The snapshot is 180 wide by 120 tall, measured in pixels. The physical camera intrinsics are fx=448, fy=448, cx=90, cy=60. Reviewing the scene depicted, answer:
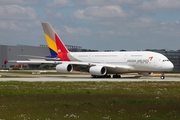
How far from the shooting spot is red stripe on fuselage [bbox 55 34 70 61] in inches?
2758

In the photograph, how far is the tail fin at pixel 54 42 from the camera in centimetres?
7019

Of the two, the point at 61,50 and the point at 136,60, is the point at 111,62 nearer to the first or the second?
the point at 136,60

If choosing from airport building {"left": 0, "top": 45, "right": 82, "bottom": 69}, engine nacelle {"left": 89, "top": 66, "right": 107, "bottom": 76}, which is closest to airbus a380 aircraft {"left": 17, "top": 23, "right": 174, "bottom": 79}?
engine nacelle {"left": 89, "top": 66, "right": 107, "bottom": 76}

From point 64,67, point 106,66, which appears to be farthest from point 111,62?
point 64,67

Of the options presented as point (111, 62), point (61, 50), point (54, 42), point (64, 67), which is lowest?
point (64, 67)

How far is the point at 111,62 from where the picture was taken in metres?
65.8

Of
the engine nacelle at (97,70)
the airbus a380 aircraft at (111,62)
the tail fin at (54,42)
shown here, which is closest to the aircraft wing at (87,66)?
the airbus a380 aircraft at (111,62)

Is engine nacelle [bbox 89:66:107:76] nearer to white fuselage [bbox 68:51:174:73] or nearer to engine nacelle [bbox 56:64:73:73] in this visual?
white fuselage [bbox 68:51:174:73]

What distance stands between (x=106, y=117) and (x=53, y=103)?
6.43 m

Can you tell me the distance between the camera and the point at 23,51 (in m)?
163

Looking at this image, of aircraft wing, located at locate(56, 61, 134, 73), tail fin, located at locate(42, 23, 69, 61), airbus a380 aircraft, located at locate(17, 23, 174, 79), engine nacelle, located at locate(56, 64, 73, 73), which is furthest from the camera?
tail fin, located at locate(42, 23, 69, 61)

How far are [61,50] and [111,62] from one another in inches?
359

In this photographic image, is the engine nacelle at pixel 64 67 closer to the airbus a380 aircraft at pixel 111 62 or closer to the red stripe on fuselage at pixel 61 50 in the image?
the airbus a380 aircraft at pixel 111 62

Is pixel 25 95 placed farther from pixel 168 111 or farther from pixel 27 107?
pixel 168 111
